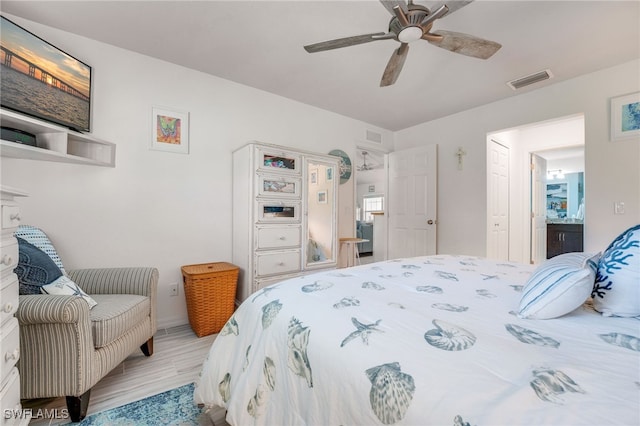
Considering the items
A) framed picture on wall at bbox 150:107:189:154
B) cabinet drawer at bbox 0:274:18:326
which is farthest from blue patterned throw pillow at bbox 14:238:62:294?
framed picture on wall at bbox 150:107:189:154

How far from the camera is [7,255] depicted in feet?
3.16

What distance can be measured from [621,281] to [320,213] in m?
2.33

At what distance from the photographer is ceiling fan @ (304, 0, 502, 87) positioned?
1.42m

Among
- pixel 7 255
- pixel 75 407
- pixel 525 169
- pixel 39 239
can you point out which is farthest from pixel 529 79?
pixel 39 239

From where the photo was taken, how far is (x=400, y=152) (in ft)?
13.7

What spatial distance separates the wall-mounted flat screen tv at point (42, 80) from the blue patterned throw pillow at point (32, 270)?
942 millimetres

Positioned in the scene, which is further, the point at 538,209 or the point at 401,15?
the point at 538,209

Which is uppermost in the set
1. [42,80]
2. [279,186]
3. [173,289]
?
[42,80]

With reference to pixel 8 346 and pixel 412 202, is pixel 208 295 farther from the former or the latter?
pixel 412 202

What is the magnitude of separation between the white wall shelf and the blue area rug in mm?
1668

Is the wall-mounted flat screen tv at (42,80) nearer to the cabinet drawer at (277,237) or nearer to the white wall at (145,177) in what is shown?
the white wall at (145,177)

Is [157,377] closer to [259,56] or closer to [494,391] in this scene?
[494,391]

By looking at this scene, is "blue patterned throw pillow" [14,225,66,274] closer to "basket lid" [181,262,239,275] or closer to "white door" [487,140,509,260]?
"basket lid" [181,262,239,275]

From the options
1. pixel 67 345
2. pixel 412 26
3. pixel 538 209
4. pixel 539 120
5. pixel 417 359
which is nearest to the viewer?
pixel 417 359
